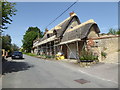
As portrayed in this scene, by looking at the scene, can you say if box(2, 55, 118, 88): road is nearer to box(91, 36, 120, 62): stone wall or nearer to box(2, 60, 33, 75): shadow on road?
box(2, 60, 33, 75): shadow on road

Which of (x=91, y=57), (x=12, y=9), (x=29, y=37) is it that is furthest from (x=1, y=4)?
(x=29, y=37)

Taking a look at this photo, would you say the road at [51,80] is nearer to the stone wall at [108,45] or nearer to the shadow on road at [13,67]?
the shadow on road at [13,67]

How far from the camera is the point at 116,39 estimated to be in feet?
53.4

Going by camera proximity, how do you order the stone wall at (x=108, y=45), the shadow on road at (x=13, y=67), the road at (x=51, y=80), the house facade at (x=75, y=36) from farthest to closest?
the house facade at (x=75, y=36) → the stone wall at (x=108, y=45) → the shadow on road at (x=13, y=67) → the road at (x=51, y=80)

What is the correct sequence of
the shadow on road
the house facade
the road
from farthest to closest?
the house facade → the shadow on road → the road

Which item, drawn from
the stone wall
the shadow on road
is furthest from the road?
the stone wall

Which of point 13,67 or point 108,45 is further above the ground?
point 108,45

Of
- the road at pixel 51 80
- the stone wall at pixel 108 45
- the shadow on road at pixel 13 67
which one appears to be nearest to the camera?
the road at pixel 51 80

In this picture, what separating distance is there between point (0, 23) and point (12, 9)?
153 cm

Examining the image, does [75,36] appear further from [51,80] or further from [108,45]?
[51,80]

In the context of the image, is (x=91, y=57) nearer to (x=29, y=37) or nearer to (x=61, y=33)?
(x=61, y=33)

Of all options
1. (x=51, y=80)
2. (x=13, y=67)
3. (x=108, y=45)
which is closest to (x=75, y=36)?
(x=108, y=45)

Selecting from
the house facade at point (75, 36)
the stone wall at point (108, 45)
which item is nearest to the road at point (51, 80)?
the stone wall at point (108, 45)

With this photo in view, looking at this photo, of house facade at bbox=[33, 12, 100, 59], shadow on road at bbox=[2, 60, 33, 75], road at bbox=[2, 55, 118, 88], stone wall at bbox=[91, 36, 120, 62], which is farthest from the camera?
house facade at bbox=[33, 12, 100, 59]
